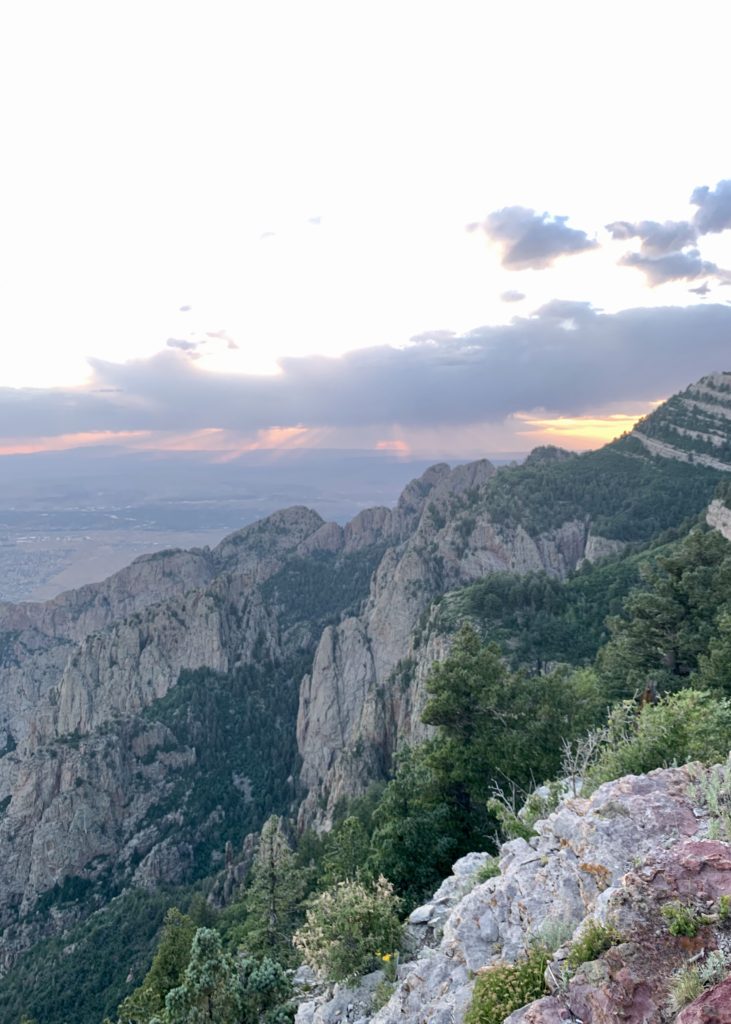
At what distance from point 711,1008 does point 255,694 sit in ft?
526

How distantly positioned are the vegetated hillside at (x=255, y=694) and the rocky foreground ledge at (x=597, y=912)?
45624mm

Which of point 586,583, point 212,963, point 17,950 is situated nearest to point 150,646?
point 17,950

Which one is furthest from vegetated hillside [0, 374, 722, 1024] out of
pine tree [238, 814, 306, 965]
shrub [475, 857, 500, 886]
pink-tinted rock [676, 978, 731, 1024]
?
pink-tinted rock [676, 978, 731, 1024]

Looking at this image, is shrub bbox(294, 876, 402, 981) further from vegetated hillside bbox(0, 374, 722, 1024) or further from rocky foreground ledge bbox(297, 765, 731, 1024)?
vegetated hillside bbox(0, 374, 722, 1024)

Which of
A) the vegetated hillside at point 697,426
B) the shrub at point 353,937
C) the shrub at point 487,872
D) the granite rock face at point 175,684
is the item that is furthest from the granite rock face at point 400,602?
the shrub at point 353,937

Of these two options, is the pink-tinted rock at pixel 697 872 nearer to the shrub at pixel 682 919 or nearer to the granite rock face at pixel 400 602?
the shrub at pixel 682 919

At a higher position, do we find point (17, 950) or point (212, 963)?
point (212, 963)

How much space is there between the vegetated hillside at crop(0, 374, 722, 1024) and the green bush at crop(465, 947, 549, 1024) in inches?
1954

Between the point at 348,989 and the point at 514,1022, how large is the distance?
700 cm

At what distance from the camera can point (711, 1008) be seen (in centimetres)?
661

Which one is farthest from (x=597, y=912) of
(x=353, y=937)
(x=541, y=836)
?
(x=353, y=937)

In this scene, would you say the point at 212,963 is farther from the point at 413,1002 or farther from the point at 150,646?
the point at 150,646

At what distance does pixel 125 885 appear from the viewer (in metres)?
104

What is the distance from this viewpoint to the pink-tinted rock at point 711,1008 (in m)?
6.46
